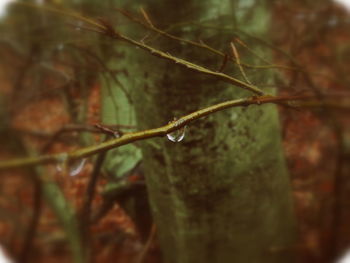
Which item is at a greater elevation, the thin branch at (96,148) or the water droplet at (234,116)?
the water droplet at (234,116)

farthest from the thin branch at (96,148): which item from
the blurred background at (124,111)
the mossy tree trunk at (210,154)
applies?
the mossy tree trunk at (210,154)

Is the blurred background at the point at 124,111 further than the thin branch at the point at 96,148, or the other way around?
the blurred background at the point at 124,111

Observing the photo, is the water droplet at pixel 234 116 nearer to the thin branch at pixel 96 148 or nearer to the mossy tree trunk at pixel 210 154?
the mossy tree trunk at pixel 210 154

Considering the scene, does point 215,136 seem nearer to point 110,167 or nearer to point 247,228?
point 247,228

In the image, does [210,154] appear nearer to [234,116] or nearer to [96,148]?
[234,116]

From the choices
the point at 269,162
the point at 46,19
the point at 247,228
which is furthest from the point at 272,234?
the point at 46,19

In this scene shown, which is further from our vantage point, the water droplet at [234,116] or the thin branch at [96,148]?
the water droplet at [234,116]

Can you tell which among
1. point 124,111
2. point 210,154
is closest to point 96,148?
point 210,154

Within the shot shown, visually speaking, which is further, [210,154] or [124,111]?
[124,111]
